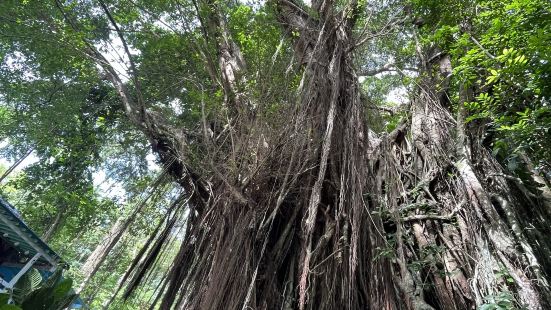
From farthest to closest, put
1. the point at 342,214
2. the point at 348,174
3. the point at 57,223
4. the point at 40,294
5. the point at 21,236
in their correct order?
the point at 57,223
the point at 21,236
the point at 40,294
the point at 348,174
the point at 342,214

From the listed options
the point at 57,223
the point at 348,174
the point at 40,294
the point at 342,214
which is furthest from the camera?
the point at 57,223

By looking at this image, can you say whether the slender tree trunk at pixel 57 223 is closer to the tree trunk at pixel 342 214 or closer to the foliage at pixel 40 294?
the foliage at pixel 40 294

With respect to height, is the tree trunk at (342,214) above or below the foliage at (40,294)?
above

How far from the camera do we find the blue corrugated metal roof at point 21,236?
4.04 meters

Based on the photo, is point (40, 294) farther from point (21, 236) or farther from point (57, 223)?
point (57, 223)

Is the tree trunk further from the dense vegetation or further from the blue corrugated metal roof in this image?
the blue corrugated metal roof

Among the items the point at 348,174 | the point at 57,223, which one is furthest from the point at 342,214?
the point at 57,223

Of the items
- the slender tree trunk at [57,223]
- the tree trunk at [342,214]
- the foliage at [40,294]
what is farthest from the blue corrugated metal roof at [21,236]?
the tree trunk at [342,214]

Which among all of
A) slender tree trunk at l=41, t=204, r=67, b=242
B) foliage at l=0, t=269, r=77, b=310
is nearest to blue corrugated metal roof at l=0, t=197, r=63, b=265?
slender tree trunk at l=41, t=204, r=67, b=242

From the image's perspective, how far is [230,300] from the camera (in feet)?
5.81

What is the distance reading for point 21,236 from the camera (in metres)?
4.29

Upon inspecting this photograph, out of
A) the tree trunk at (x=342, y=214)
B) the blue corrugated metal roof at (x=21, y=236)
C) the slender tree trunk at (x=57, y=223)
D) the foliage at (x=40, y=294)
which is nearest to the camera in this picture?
the tree trunk at (x=342, y=214)

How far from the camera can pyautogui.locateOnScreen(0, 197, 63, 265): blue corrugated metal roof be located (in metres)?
4.04

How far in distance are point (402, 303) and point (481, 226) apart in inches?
25.0
